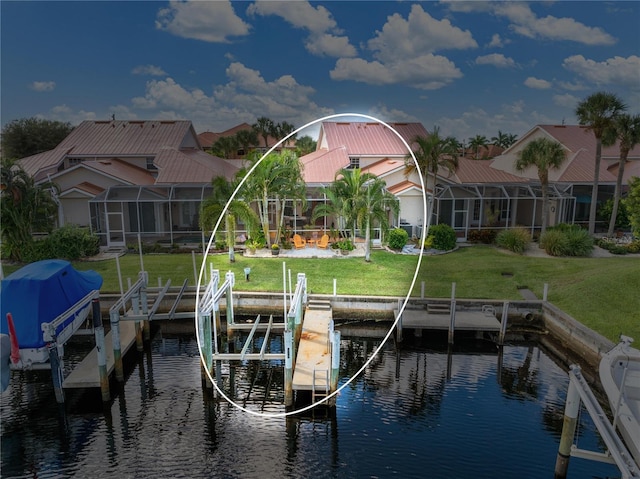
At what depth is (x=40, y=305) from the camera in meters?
16.0

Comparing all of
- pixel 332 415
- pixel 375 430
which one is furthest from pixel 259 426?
pixel 375 430

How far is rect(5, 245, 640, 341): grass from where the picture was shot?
2078 centimetres

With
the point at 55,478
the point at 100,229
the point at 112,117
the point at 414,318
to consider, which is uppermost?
the point at 112,117

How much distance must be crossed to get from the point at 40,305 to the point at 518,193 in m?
30.5

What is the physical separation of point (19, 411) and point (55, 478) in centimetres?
395

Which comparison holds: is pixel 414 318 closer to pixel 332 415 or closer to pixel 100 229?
pixel 332 415

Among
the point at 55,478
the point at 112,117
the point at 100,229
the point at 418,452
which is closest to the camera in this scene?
the point at 55,478

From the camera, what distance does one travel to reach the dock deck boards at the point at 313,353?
14969mm

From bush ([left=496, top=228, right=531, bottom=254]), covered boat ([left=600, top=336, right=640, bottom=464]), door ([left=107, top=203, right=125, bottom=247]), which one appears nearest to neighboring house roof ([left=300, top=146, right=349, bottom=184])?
bush ([left=496, top=228, right=531, bottom=254])

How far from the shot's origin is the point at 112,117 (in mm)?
49688

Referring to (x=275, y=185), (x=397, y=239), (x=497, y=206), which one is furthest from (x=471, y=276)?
(x=275, y=185)

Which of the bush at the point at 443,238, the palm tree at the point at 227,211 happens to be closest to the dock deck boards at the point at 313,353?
the palm tree at the point at 227,211

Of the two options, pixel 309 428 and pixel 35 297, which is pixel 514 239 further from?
pixel 35 297

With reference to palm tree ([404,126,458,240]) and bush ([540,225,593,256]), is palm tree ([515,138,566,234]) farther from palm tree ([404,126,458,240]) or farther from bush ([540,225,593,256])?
palm tree ([404,126,458,240])
